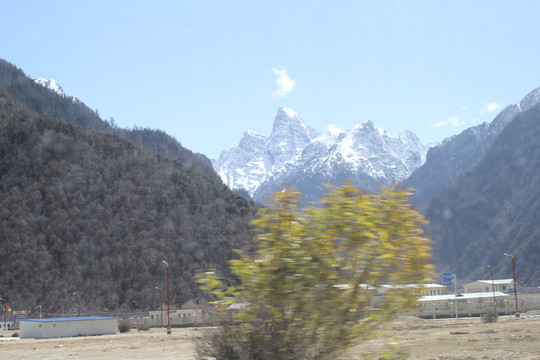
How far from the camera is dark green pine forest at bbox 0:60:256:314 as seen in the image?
305 feet

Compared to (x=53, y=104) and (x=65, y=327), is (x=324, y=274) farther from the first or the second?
(x=53, y=104)

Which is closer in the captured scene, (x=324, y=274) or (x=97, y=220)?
(x=324, y=274)

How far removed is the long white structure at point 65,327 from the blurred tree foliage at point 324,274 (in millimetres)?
46848

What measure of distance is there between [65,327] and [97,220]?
59.2 m

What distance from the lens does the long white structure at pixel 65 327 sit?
47.2m

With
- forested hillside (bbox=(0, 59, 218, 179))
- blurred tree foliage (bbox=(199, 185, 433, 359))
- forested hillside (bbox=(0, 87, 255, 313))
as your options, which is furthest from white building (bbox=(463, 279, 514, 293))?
blurred tree foliage (bbox=(199, 185, 433, 359))

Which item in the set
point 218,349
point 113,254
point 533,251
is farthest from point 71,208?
point 533,251

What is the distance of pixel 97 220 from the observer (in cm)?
10612

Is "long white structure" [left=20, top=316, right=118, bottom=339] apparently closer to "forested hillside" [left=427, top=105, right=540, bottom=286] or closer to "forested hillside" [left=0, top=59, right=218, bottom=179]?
"forested hillside" [left=427, top=105, right=540, bottom=286]

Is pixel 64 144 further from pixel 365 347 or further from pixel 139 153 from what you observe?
pixel 365 347

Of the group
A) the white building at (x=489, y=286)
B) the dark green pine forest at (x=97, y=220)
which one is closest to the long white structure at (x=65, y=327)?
the dark green pine forest at (x=97, y=220)

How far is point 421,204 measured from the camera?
5.89 metres

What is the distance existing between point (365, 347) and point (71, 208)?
108 metres

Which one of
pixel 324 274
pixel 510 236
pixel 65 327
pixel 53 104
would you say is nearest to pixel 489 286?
pixel 510 236
